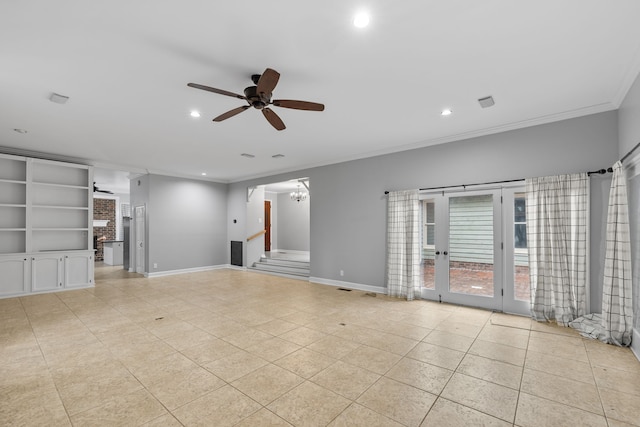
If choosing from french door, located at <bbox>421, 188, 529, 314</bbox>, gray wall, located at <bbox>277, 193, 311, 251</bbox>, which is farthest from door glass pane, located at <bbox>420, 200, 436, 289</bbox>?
gray wall, located at <bbox>277, 193, 311, 251</bbox>

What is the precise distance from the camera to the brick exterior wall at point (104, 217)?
38.3 feet

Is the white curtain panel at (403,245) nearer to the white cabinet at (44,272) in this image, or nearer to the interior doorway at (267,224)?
the white cabinet at (44,272)

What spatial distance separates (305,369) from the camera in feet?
9.37

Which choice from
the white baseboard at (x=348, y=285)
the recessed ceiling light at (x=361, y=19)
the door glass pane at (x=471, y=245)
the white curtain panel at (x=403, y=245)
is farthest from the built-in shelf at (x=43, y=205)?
the door glass pane at (x=471, y=245)

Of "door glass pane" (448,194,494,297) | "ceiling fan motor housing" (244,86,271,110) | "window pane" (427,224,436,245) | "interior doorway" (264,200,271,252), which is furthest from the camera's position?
"interior doorway" (264,200,271,252)

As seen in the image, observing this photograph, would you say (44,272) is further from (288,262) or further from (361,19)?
(361,19)

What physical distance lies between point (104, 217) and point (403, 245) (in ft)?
39.8

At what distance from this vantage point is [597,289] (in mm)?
3867

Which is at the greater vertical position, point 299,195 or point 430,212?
point 299,195

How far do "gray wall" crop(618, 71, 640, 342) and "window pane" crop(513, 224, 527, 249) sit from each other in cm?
117

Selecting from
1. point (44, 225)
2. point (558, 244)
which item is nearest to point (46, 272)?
point (44, 225)

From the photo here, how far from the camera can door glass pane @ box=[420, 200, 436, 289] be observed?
536 cm

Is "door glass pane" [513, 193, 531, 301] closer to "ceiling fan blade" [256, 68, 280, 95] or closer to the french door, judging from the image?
the french door

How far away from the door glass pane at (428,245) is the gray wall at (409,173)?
0.46 meters
